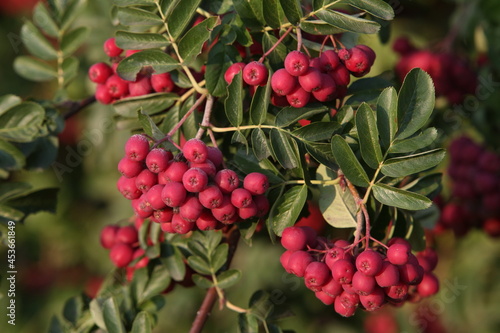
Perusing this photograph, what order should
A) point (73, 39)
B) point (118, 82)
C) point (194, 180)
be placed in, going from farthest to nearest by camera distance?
point (73, 39) → point (118, 82) → point (194, 180)

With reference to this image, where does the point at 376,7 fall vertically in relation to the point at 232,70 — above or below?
above

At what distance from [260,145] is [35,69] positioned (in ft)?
3.57

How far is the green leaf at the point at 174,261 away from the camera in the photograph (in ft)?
5.08

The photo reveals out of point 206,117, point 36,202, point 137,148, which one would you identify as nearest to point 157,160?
point 137,148

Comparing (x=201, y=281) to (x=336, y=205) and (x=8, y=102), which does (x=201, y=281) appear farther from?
(x=8, y=102)

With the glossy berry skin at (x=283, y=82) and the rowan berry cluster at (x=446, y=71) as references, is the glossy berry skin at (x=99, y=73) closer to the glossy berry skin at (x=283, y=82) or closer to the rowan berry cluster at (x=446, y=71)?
the glossy berry skin at (x=283, y=82)

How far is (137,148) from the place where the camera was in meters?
1.19

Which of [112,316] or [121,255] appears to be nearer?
[112,316]

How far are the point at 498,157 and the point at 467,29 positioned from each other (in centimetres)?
64

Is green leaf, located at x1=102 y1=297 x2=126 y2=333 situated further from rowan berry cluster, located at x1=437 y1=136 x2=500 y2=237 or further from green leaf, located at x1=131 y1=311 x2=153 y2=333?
rowan berry cluster, located at x1=437 y1=136 x2=500 y2=237

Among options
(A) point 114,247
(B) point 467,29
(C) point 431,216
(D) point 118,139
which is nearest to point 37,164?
(A) point 114,247

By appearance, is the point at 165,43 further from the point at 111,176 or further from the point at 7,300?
the point at 7,300

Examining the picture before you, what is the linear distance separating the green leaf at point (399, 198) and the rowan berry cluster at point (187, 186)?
24 cm

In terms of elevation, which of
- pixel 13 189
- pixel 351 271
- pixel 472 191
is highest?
pixel 351 271
